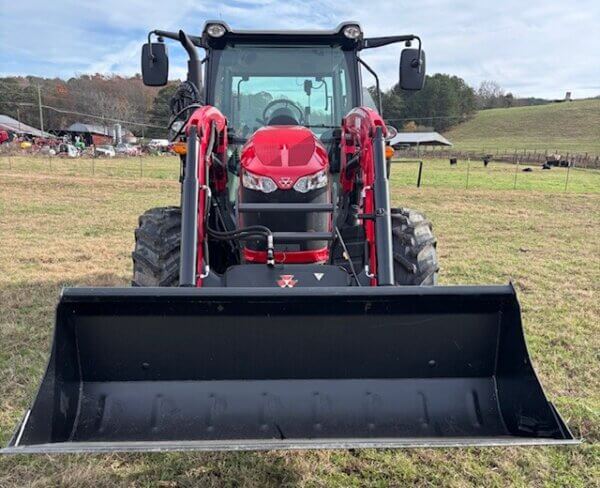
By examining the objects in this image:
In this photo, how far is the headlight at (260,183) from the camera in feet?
11.3

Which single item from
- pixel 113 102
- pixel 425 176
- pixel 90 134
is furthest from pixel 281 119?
pixel 113 102

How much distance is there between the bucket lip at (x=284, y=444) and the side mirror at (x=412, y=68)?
2.83m

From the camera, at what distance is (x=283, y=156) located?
3523 millimetres

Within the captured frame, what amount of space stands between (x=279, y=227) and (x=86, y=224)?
808 cm

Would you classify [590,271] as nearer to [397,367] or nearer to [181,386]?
[397,367]

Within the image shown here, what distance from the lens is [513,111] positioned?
8856 centimetres

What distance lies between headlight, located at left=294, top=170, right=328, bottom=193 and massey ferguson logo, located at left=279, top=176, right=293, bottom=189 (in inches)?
1.8

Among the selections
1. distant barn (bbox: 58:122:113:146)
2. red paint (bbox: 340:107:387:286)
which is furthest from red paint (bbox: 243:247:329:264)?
distant barn (bbox: 58:122:113:146)

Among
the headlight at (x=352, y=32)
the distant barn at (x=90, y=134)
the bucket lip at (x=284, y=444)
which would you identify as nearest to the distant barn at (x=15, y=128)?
the distant barn at (x=90, y=134)

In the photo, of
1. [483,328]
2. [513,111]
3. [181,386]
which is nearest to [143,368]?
[181,386]

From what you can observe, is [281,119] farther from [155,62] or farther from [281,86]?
[155,62]

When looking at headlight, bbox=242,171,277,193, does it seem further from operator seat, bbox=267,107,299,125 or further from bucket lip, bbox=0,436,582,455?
bucket lip, bbox=0,436,582,455

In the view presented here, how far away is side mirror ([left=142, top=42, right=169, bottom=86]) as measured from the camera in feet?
13.4

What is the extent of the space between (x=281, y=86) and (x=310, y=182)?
129 centimetres
